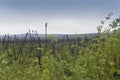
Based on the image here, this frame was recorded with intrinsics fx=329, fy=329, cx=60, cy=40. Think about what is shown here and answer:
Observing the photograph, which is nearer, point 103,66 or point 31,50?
point 103,66

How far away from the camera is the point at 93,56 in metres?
11.1

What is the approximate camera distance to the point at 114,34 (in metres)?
11.0

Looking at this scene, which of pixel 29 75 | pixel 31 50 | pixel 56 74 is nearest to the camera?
pixel 56 74

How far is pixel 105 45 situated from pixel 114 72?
95cm

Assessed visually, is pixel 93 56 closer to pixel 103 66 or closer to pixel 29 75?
pixel 103 66

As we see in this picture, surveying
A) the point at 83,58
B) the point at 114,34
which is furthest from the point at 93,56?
the point at 114,34

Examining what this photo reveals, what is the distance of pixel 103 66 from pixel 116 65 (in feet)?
1.57

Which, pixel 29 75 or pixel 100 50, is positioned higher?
pixel 100 50

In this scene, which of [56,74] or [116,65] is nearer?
[56,74]

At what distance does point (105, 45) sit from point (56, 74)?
202 centimetres

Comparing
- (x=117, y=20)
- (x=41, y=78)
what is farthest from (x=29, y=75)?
(x=117, y=20)

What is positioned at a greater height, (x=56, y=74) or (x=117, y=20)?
(x=117, y=20)

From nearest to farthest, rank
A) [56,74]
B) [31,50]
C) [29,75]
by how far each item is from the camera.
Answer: [56,74] → [29,75] → [31,50]

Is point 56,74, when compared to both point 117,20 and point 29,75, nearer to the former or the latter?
point 29,75
